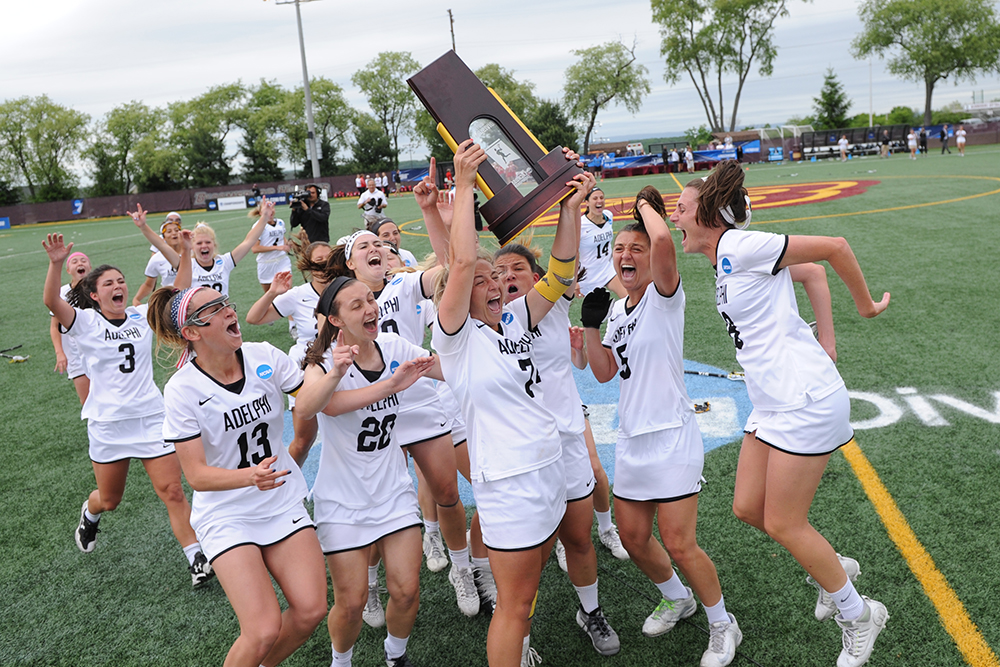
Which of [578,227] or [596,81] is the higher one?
[596,81]

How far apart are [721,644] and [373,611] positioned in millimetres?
2094

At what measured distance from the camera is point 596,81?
70562mm

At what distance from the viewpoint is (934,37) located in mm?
60312

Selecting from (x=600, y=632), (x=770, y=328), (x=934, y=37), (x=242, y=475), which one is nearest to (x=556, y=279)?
(x=770, y=328)

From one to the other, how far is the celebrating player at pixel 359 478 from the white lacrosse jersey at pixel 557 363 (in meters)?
0.69

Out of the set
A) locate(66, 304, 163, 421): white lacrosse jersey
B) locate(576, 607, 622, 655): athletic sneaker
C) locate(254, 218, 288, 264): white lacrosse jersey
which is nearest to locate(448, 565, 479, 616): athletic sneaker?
locate(576, 607, 622, 655): athletic sneaker

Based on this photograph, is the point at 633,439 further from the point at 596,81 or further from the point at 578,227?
the point at 596,81

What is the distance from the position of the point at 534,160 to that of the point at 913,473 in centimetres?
423

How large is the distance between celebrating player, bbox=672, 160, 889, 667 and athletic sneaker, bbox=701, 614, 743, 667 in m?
0.52

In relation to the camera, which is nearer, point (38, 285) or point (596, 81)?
point (38, 285)

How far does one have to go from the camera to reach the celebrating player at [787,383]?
343 cm

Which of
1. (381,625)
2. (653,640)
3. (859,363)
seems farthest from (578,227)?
(859,363)

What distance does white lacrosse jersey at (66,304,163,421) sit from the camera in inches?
216

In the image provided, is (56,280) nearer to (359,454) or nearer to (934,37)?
(359,454)
